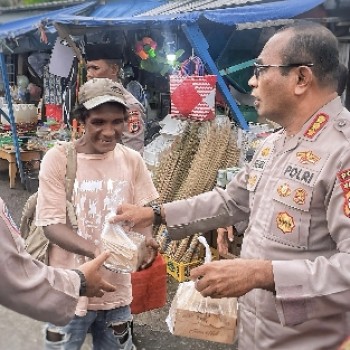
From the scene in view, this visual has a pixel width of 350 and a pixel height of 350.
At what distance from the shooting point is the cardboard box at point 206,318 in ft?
6.90

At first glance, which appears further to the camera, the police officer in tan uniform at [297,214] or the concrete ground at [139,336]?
the concrete ground at [139,336]

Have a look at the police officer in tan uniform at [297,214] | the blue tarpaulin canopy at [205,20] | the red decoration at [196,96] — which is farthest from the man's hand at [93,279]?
the blue tarpaulin canopy at [205,20]

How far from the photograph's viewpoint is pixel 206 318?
2.11 m

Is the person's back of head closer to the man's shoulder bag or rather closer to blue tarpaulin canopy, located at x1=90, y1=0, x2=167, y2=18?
the man's shoulder bag

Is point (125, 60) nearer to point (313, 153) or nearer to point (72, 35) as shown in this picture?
point (72, 35)

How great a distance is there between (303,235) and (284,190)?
187mm

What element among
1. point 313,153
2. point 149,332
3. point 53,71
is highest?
point 313,153

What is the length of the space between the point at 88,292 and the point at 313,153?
3.41 feet

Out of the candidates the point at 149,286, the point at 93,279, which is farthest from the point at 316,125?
the point at 149,286

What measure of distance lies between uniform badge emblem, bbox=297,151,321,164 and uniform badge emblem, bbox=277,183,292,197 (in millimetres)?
110

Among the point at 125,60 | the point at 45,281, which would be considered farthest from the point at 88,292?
the point at 125,60

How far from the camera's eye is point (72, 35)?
677 centimetres

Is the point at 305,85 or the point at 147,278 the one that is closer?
the point at 305,85

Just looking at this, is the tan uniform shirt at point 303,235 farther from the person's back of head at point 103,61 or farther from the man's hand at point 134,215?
the person's back of head at point 103,61
